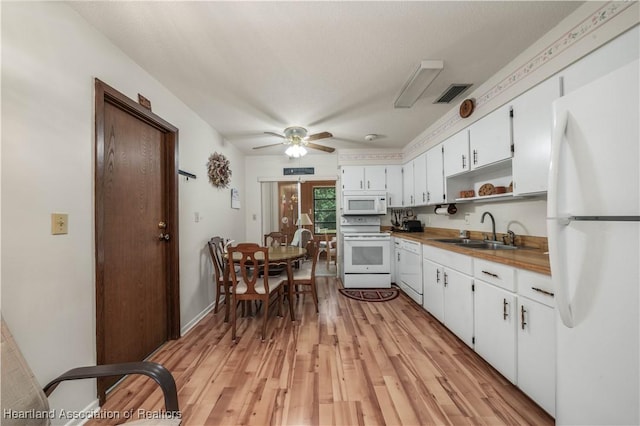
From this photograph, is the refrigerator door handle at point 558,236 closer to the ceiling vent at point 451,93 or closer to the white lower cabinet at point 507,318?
the white lower cabinet at point 507,318

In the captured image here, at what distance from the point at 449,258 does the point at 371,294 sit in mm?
1532

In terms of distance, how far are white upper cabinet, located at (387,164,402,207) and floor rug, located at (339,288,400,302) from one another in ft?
4.90

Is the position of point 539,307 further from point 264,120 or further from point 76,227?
point 264,120

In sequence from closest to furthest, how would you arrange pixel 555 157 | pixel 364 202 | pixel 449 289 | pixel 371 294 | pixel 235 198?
pixel 555 157 < pixel 449 289 < pixel 371 294 < pixel 235 198 < pixel 364 202

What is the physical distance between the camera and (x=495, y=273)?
5.34 feet

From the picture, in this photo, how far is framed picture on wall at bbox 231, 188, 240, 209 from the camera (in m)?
3.74

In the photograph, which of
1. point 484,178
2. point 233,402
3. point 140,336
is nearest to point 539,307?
point 484,178

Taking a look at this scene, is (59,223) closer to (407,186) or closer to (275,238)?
(275,238)

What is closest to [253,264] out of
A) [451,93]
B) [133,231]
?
[133,231]

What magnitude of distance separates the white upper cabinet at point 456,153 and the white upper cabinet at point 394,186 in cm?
131

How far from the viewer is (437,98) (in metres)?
2.42

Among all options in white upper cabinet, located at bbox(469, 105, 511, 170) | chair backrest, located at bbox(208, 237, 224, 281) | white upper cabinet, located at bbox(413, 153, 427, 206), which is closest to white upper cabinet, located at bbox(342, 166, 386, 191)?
white upper cabinet, located at bbox(413, 153, 427, 206)

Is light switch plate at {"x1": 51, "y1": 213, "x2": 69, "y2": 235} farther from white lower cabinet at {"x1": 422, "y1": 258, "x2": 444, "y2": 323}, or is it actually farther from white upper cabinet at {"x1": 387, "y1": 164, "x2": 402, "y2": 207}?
white upper cabinet at {"x1": 387, "y1": 164, "x2": 402, "y2": 207}

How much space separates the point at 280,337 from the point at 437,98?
2.93 metres
